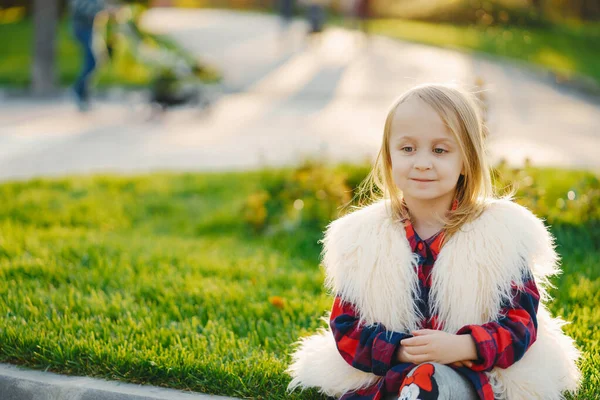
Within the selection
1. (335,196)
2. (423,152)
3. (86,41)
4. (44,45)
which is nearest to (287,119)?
(86,41)

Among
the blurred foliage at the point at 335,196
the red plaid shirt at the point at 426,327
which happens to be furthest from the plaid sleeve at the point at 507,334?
the blurred foliage at the point at 335,196

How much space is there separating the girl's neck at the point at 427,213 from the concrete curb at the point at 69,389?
0.97 metres

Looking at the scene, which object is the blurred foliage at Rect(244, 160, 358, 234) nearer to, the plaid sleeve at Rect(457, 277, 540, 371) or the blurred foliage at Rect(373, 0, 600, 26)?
the plaid sleeve at Rect(457, 277, 540, 371)

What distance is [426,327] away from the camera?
8.32ft

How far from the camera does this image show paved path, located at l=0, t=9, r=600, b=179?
8.48 metres

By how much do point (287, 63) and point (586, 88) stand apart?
7388mm

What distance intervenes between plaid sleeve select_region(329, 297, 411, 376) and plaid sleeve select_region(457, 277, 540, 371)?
244mm

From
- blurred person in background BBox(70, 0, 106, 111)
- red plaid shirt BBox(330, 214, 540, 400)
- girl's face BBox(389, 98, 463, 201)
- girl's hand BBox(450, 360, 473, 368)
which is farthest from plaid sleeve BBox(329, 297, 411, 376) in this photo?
blurred person in background BBox(70, 0, 106, 111)

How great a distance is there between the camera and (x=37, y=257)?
4.32 metres

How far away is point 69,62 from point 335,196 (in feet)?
50.2

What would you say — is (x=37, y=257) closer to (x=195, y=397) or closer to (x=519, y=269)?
(x=195, y=397)

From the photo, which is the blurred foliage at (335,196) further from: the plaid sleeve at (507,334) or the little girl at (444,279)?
the plaid sleeve at (507,334)

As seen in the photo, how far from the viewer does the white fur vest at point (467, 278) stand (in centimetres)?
244

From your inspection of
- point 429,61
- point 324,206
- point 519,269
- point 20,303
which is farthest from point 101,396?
point 429,61
